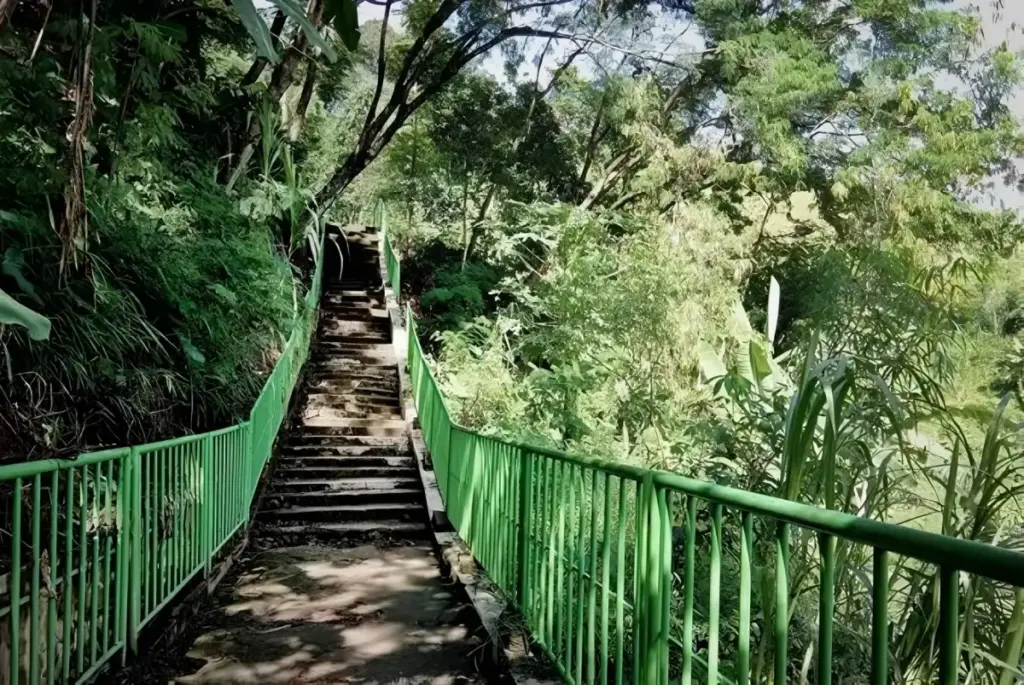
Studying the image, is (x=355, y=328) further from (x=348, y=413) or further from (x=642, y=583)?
(x=642, y=583)

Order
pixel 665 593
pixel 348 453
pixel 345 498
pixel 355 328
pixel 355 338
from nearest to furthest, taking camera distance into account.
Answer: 1. pixel 665 593
2. pixel 345 498
3. pixel 348 453
4. pixel 355 338
5. pixel 355 328

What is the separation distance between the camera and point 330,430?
970 cm

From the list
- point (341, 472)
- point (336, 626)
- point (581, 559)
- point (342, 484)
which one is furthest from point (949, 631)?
point (341, 472)

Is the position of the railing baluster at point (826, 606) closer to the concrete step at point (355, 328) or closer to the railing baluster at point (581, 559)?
the railing baluster at point (581, 559)

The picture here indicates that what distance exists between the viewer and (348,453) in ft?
29.8

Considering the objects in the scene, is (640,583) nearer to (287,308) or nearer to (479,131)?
(287,308)

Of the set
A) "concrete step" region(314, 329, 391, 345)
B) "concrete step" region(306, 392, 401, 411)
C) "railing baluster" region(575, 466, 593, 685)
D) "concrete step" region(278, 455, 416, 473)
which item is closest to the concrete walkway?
"railing baluster" region(575, 466, 593, 685)

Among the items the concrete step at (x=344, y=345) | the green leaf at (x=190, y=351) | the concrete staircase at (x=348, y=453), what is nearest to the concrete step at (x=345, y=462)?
the concrete staircase at (x=348, y=453)

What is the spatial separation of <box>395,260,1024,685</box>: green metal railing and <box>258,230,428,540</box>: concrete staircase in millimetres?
2829

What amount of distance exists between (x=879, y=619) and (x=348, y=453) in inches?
329

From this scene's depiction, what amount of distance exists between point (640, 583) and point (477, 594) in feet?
8.79

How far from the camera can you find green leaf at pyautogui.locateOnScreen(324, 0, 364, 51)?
3.40 metres

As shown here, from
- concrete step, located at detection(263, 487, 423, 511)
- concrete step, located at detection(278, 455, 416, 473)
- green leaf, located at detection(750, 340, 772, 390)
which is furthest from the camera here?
concrete step, located at detection(278, 455, 416, 473)

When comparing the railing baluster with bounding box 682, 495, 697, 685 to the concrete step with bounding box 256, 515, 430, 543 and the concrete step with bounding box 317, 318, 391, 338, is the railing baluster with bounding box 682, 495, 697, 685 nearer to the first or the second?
the concrete step with bounding box 256, 515, 430, 543
